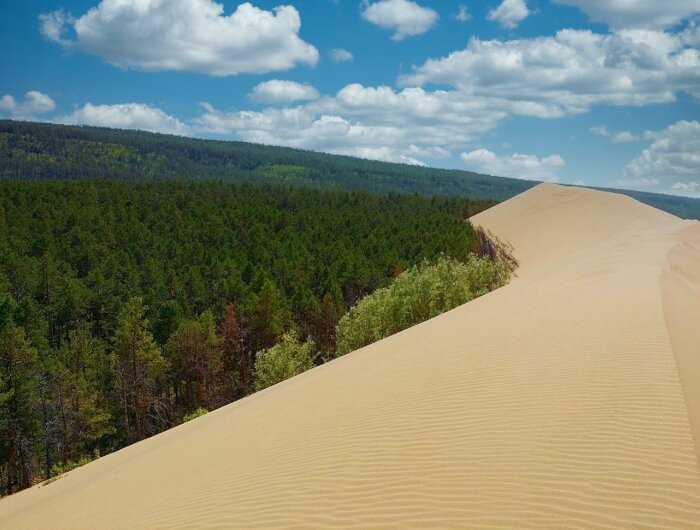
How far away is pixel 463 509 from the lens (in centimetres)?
554

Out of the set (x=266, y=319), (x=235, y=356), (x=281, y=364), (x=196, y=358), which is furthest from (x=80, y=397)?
(x=235, y=356)

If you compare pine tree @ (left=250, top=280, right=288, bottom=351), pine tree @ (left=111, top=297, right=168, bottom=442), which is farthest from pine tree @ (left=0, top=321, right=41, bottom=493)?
pine tree @ (left=250, top=280, right=288, bottom=351)

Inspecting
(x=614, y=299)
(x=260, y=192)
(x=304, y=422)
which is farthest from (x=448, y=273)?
(x=260, y=192)

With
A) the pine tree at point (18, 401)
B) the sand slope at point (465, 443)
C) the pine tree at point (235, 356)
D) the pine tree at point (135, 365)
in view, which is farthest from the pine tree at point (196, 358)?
the sand slope at point (465, 443)

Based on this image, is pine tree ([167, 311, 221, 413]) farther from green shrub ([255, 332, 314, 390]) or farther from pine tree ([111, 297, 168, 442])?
green shrub ([255, 332, 314, 390])

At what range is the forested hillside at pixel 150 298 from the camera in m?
26.9

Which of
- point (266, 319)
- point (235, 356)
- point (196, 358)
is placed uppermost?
point (266, 319)

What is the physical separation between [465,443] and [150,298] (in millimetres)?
37537

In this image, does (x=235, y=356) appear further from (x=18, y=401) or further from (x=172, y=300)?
(x=18, y=401)

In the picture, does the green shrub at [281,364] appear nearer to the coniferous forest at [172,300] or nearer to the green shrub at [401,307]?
the coniferous forest at [172,300]

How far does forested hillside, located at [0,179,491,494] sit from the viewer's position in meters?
26.9

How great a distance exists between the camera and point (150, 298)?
41125 mm

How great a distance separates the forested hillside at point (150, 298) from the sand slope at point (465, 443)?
14117mm

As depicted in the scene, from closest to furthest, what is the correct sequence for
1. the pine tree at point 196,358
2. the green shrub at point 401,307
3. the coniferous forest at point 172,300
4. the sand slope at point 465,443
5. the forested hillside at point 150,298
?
the sand slope at point 465,443 → the forested hillside at point 150,298 → the coniferous forest at point 172,300 → the green shrub at point 401,307 → the pine tree at point 196,358
